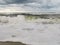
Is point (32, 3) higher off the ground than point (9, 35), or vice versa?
point (32, 3)

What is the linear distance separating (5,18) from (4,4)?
0.66 ft

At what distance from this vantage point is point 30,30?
1.65 m

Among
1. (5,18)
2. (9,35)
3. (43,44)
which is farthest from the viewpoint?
(5,18)

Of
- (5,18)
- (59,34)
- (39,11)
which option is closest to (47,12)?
(39,11)

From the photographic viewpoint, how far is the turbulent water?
151cm

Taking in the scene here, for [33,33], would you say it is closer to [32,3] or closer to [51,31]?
[51,31]

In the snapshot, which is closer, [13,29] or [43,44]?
[43,44]

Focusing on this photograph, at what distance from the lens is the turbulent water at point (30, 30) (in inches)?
59.6

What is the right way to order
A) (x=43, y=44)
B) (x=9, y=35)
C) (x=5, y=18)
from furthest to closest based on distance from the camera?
(x=5, y=18) → (x=9, y=35) → (x=43, y=44)

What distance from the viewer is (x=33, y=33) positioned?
1604 millimetres

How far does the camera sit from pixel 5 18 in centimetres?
178

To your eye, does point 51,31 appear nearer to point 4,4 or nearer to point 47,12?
point 47,12

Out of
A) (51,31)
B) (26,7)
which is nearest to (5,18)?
(26,7)

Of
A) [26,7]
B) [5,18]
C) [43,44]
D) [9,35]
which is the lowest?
[43,44]
